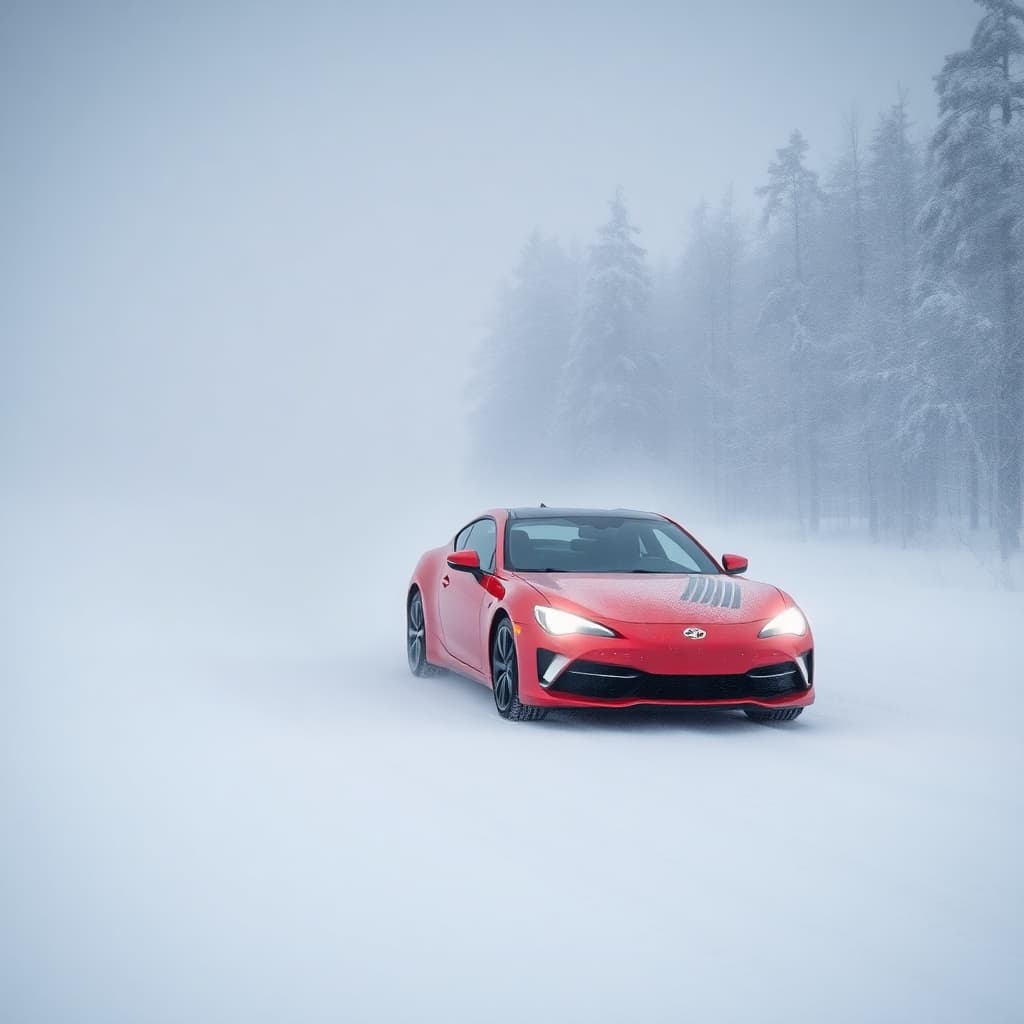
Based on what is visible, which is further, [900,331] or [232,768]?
[900,331]

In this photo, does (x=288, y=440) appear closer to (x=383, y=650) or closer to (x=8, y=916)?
(x=383, y=650)

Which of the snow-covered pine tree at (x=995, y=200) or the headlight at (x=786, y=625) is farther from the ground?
the snow-covered pine tree at (x=995, y=200)

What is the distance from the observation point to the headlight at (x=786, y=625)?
704 cm

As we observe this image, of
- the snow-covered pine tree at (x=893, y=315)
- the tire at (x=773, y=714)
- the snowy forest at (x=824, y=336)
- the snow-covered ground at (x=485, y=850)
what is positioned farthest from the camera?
the snow-covered pine tree at (x=893, y=315)

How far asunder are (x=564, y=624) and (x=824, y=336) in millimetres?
38493

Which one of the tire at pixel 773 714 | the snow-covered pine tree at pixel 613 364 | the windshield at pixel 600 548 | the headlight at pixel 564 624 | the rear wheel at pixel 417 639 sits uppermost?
the snow-covered pine tree at pixel 613 364

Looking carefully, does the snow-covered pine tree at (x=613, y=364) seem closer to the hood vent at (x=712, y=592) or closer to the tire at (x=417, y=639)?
the tire at (x=417, y=639)

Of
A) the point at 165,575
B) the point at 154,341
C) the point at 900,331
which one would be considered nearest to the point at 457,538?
the point at 165,575

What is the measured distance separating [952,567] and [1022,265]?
7693 mm

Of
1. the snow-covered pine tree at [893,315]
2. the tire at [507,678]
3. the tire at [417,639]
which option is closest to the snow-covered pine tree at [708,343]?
the snow-covered pine tree at [893,315]

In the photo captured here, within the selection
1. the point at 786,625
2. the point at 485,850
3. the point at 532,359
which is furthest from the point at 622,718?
the point at 532,359

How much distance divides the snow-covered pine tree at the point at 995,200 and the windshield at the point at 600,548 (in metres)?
20.3

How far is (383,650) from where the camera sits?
37.1ft

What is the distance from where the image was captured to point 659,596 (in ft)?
23.8
